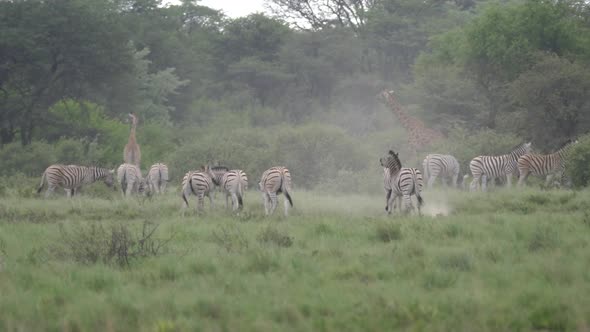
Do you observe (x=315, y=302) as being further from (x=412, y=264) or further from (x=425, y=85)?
(x=425, y=85)

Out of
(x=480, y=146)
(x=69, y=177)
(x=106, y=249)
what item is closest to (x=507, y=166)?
(x=480, y=146)

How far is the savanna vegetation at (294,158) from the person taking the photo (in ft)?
23.2

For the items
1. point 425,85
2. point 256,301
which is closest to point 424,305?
point 256,301

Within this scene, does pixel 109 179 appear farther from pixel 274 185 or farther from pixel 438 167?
pixel 438 167

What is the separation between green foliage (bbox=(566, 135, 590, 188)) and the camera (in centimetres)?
1625

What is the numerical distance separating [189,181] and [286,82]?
26.1 metres

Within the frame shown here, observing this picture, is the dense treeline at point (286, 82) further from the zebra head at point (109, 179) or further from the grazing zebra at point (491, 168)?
the zebra head at point (109, 179)

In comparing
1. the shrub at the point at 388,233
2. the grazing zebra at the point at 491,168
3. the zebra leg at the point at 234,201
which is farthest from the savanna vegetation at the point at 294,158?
the grazing zebra at the point at 491,168

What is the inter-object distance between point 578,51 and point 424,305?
803 inches

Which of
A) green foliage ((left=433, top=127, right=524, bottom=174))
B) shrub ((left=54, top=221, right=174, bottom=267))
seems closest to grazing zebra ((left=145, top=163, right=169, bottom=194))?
green foliage ((left=433, top=127, right=524, bottom=174))

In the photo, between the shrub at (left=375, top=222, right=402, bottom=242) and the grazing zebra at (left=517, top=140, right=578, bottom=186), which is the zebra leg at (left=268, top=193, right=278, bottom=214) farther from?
the grazing zebra at (left=517, top=140, right=578, bottom=186)

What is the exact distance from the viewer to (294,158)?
2205 cm

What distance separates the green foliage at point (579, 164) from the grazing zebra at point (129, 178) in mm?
8837

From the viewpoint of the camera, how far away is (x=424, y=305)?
267 inches
